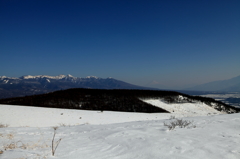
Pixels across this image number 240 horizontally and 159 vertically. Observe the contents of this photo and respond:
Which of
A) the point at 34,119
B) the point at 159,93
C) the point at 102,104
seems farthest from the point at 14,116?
the point at 159,93

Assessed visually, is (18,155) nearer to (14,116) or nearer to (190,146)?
(190,146)

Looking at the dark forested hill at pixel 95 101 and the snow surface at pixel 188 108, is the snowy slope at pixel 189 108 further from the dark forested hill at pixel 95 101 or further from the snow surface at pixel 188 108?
the dark forested hill at pixel 95 101

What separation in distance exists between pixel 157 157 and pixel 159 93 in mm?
48488

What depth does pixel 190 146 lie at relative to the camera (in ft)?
15.7

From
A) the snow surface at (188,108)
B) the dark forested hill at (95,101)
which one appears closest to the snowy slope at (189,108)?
the snow surface at (188,108)

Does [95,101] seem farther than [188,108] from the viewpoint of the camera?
No

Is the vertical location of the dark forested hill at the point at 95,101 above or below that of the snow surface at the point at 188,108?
above

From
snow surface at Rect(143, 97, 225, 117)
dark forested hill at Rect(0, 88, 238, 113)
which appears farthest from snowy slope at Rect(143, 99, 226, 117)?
dark forested hill at Rect(0, 88, 238, 113)

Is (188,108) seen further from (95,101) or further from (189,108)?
(95,101)

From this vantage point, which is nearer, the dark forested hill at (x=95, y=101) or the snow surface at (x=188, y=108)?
the dark forested hill at (x=95, y=101)

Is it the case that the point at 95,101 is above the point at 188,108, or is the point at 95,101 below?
above

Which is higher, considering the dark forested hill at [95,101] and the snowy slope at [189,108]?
the dark forested hill at [95,101]

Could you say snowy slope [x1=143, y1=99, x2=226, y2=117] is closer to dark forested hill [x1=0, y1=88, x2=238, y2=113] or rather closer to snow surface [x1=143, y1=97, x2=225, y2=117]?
snow surface [x1=143, y1=97, x2=225, y2=117]

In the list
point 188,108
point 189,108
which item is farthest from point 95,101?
point 189,108
